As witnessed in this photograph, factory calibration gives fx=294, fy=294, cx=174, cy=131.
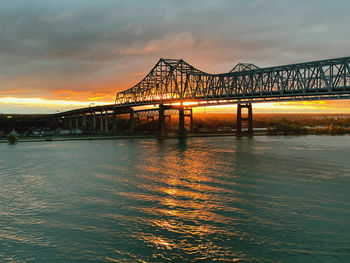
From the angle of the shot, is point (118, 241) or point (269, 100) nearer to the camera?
point (118, 241)

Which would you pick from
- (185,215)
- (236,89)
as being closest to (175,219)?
(185,215)

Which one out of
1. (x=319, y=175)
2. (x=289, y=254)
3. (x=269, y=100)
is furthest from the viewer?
(x=269, y=100)

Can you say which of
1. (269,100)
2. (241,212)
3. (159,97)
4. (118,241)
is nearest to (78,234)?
(118,241)

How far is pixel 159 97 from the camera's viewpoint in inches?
5064

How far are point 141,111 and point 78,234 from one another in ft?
453

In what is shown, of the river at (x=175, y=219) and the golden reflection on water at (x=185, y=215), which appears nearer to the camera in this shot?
the river at (x=175, y=219)

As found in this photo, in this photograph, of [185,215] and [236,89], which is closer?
[185,215]

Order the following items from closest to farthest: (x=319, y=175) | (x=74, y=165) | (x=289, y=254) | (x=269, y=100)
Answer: (x=289, y=254)
(x=319, y=175)
(x=74, y=165)
(x=269, y=100)

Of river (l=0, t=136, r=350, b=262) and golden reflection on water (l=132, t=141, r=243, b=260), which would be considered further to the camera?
golden reflection on water (l=132, t=141, r=243, b=260)

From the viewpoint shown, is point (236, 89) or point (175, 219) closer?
point (175, 219)

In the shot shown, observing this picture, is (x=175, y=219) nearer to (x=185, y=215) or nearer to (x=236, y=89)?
(x=185, y=215)

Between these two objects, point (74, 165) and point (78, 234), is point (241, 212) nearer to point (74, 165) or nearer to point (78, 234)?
point (78, 234)

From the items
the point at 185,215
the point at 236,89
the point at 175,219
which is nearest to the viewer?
the point at 175,219

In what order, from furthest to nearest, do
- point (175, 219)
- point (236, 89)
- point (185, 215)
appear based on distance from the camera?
point (236, 89)
point (185, 215)
point (175, 219)
